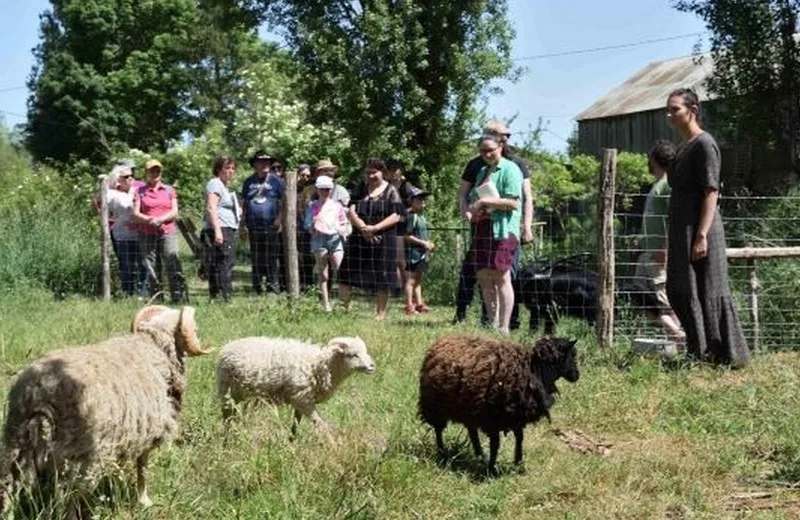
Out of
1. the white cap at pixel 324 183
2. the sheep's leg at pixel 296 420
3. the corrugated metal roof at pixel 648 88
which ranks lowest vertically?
the sheep's leg at pixel 296 420

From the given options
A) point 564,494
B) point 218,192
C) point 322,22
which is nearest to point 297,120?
point 322,22

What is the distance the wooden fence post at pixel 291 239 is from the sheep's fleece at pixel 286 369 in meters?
5.24

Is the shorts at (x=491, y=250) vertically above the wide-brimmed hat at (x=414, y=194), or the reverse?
the wide-brimmed hat at (x=414, y=194)

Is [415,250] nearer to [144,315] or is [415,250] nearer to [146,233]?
[146,233]

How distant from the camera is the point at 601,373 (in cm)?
779

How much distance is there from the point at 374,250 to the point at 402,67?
362 inches

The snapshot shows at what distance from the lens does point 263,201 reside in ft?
40.9

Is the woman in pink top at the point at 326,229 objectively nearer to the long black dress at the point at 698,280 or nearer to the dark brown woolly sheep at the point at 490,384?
the long black dress at the point at 698,280

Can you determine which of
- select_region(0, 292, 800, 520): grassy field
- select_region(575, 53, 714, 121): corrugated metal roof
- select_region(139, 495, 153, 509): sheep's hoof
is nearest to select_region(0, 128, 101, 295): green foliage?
select_region(0, 292, 800, 520): grassy field

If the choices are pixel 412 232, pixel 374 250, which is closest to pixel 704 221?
pixel 374 250

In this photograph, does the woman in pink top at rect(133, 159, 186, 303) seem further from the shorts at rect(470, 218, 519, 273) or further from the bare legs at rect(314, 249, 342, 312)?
the shorts at rect(470, 218, 519, 273)

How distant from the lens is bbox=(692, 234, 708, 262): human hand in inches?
300

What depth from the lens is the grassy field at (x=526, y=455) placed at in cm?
454

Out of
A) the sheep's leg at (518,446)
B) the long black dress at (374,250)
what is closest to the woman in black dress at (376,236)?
the long black dress at (374,250)
